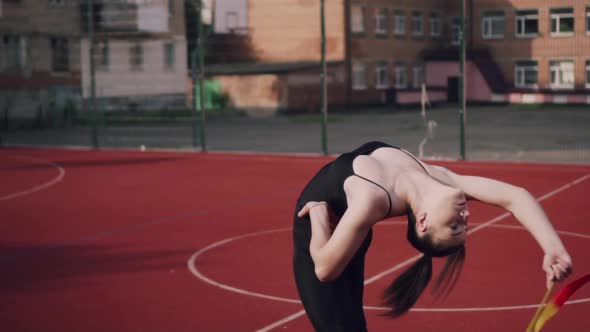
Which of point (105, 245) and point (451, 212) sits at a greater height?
point (451, 212)

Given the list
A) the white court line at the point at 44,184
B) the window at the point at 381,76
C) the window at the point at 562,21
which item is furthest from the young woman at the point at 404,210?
the window at the point at 381,76

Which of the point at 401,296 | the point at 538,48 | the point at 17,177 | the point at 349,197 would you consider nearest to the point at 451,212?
the point at 349,197

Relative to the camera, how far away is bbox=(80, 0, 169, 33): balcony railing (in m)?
41.8

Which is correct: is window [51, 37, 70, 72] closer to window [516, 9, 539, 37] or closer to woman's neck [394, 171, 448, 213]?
window [516, 9, 539, 37]

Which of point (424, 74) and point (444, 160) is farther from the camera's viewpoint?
point (424, 74)

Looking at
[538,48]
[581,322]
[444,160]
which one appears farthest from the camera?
[538,48]

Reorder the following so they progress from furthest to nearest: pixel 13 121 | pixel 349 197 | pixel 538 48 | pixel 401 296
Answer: pixel 538 48 → pixel 13 121 → pixel 401 296 → pixel 349 197

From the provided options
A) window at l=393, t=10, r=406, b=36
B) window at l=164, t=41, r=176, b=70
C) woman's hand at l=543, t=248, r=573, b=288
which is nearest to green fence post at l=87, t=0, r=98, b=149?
window at l=164, t=41, r=176, b=70

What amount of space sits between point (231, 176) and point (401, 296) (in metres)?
13.9

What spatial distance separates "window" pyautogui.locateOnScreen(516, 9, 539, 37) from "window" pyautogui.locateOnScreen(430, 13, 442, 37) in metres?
6.28

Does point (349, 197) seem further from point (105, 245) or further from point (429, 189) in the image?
point (105, 245)

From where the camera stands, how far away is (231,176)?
17.4 m

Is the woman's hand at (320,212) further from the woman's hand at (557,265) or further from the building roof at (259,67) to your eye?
the building roof at (259,67)

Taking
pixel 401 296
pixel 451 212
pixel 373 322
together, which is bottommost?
pixel 373 322
